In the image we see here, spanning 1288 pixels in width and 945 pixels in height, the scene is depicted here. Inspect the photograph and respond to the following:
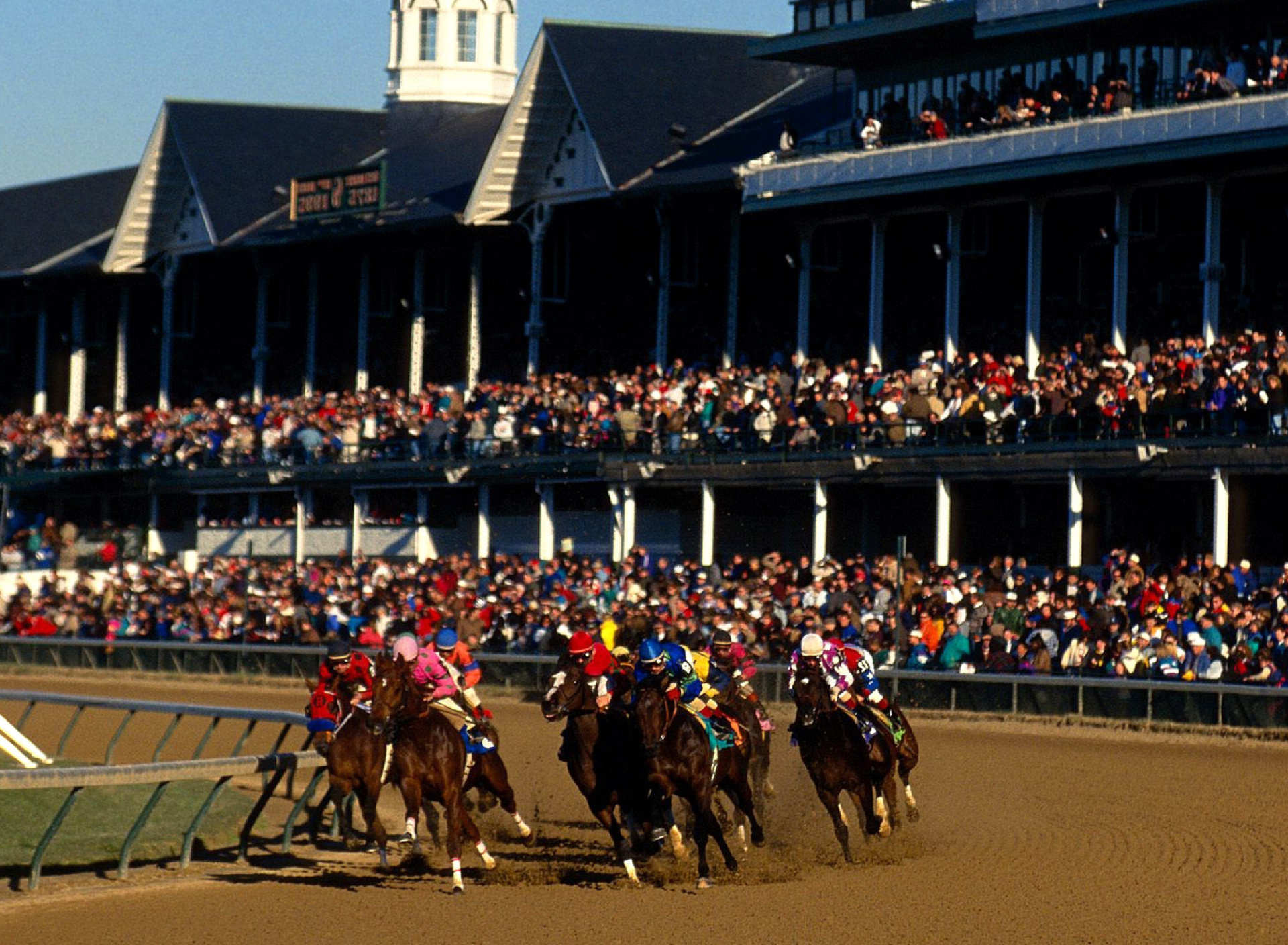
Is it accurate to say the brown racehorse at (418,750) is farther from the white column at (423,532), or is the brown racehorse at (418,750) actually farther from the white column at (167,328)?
the white column at (167,328)

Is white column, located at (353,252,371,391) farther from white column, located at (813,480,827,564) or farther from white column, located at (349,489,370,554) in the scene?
white column, located at (813,480,827,564)

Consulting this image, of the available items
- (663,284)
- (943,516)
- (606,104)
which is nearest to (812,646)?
(943,516)

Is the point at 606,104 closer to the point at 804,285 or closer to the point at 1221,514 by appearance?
the point at 804,285

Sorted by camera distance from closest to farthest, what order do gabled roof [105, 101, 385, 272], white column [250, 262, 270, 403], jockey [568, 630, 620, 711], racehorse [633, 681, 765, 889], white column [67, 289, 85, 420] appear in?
1. racehorse [633, 681, 765, 889]
2. jockey [568, 630, 620, 711]
3. white column [250, 262, 270, 403]
4. gabled roof [105, 101, 385, 272]
5. white column [67, 289, 85, 420]

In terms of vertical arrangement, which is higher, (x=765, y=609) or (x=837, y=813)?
(x=765, y=609)

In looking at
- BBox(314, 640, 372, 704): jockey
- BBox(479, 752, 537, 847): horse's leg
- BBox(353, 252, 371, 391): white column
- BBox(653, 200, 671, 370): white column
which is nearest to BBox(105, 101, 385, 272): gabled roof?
BBox(353, 252, 371, 391): white column

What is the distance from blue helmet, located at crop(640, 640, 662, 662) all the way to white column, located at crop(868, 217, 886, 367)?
61.1 feet

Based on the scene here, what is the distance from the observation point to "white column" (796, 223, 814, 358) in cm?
3158

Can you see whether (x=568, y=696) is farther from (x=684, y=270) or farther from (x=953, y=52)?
(x=684, y=270)

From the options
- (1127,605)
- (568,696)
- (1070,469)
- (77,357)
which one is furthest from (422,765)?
(77,357)

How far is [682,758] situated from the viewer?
1216 cm

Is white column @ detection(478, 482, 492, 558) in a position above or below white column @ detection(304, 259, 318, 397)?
below

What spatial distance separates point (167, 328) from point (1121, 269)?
22.5 m

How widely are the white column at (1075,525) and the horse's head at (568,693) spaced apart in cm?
1359
